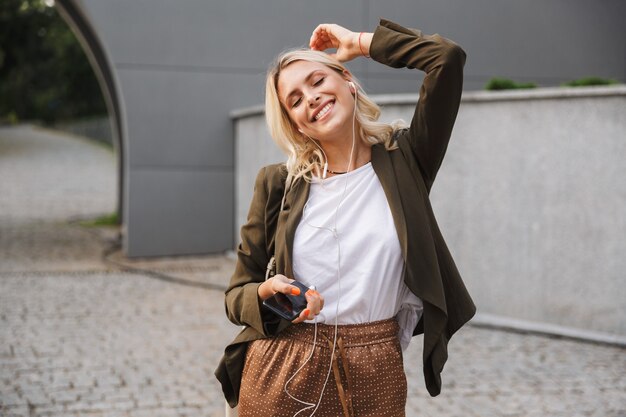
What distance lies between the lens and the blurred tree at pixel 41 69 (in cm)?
4578

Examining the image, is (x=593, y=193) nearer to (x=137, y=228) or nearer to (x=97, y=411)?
(x=97, y=411)

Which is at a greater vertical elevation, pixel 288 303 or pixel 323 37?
pixel 323 37

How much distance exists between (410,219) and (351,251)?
0.18 meters

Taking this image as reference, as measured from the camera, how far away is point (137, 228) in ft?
36.8

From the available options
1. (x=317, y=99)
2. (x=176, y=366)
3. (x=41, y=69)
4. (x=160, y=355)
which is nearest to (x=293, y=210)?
(x=317, y=99)

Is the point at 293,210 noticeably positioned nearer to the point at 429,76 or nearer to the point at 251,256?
the point at 251,256

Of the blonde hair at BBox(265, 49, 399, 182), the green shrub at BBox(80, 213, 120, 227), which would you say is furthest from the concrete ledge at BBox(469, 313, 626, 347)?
the green shrub at BBox(80, 213, 120, 227)

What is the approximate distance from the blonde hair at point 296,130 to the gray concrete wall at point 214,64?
900 centimetres

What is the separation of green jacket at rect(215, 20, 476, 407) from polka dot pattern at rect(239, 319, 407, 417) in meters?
0.07

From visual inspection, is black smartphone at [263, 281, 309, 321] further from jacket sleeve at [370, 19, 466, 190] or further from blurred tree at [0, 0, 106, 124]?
blurred tree at [0, 0, 106, 124]

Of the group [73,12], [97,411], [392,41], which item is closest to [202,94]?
[73,12]

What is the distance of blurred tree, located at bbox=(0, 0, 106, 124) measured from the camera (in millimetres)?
45781

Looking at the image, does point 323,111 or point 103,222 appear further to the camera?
point 103,222

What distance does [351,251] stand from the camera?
2305mm
